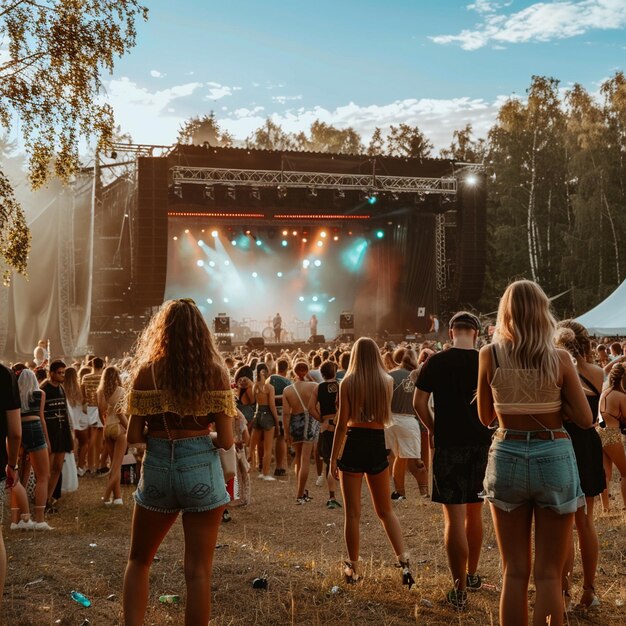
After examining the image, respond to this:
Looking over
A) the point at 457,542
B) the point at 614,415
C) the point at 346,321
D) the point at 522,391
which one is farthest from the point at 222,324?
the point at 522,391

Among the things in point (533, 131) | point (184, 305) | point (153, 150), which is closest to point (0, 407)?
point (184, 305)

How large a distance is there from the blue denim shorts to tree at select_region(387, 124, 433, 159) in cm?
3974

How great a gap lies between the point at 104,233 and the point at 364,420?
18.5 metres

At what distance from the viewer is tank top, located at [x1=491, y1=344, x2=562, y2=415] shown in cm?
279

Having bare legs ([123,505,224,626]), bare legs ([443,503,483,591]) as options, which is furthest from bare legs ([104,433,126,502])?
→ bare legs ([123,505,224,626])

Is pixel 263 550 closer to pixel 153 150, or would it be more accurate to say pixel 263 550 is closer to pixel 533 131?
pixel 153 150

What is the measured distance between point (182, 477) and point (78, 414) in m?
6.53

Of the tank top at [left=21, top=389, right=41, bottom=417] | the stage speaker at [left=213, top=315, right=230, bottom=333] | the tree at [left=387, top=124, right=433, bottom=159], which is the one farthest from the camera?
the tree at [left=387, top=124, right=433, bottom=159]

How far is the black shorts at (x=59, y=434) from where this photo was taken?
22.9 feet

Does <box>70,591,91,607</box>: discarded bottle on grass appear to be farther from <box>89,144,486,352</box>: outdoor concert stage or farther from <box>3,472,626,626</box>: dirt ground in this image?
<box>89,144,486,352</box>: outdoor concert stage

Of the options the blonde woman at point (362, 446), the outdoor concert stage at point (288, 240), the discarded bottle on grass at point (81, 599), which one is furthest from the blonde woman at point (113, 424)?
the outdoor concert stage at point (288, 240)

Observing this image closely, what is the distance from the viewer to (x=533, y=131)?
3259cm

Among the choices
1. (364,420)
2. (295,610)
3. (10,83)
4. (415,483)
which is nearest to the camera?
(295,610)

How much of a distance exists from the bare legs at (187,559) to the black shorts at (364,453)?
164 cm
